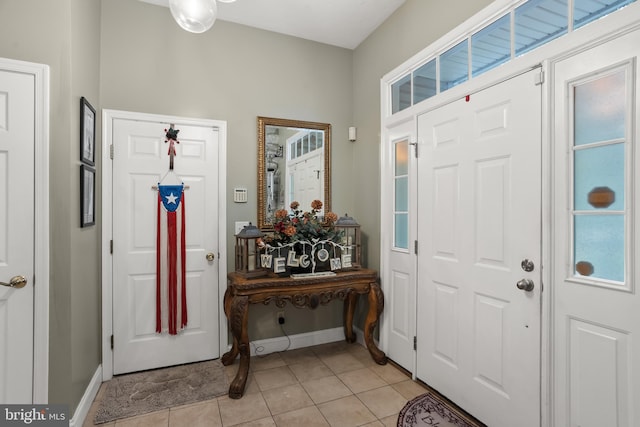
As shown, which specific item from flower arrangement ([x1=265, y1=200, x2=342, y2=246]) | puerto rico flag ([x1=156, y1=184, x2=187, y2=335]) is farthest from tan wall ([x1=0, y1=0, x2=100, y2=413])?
flower arrangement ([x1=265, y1=200, x2=342, y2=246])

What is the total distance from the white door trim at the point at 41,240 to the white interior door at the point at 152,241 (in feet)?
2.57

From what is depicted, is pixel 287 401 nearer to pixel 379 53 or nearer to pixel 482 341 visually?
pixel 482 341

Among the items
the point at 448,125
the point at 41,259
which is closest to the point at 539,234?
the point at 448,125

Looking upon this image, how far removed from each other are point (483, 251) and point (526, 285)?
330 mm

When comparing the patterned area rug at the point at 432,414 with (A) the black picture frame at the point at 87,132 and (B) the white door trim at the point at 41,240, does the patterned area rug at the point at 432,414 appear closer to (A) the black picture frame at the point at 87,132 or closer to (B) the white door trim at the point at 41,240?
(B) the white door trim at the point at 41,240

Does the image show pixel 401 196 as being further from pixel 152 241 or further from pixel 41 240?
pixel 41 240

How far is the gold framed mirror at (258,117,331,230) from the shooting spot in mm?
3023

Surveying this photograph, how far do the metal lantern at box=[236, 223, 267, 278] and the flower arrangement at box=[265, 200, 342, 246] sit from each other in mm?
127

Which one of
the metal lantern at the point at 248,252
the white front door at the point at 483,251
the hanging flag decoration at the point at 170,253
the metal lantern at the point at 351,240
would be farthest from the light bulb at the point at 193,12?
the metal lantern at the point at 351,240

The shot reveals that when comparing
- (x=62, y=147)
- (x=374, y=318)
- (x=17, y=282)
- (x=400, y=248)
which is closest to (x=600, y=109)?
(x=400, y=248)

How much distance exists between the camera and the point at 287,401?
2.25 meters

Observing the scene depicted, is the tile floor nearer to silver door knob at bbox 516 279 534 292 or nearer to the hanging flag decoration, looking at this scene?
the hanging flag decoration

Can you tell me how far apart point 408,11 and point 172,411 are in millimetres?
3403

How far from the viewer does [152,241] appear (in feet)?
8.80
